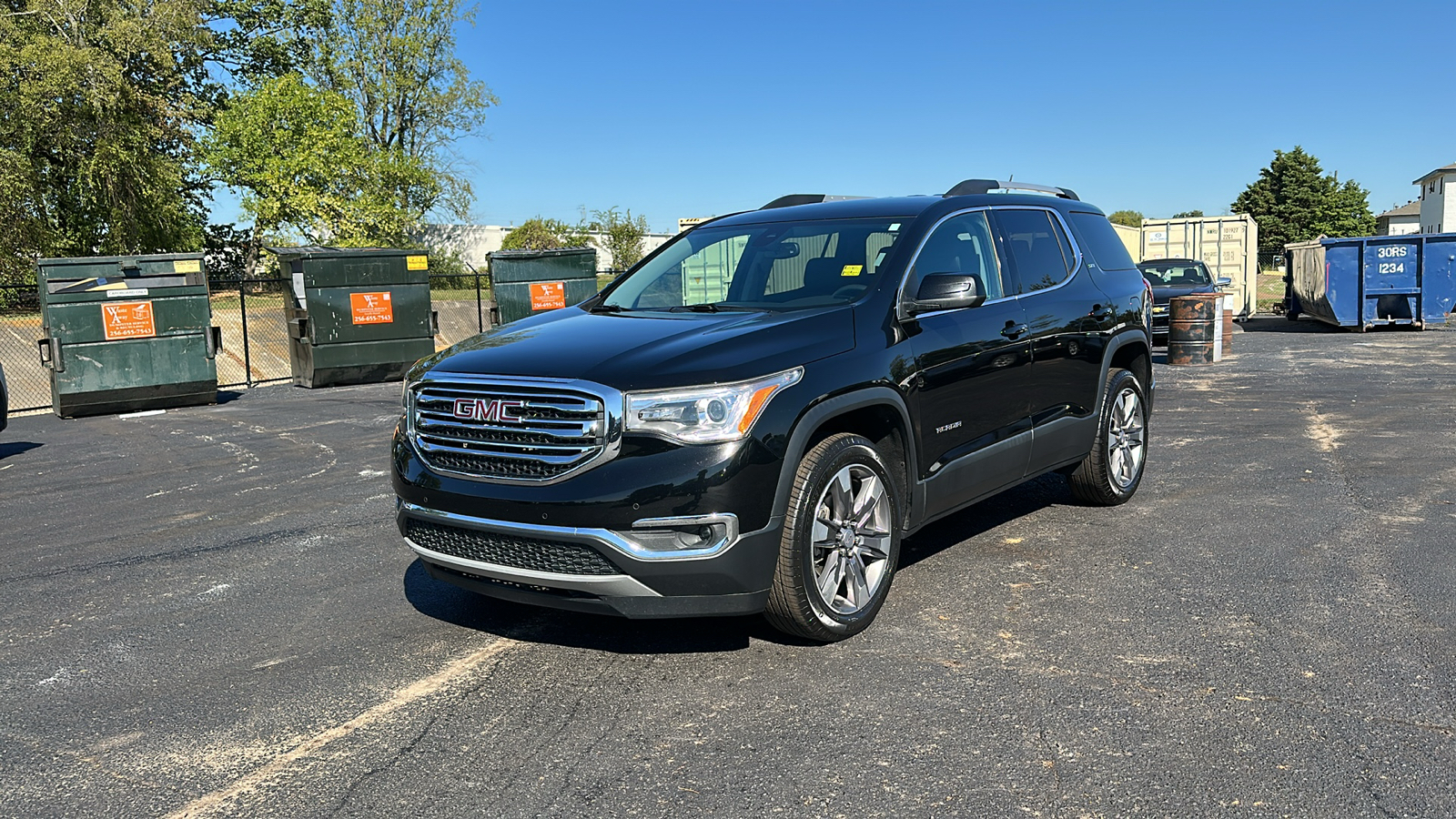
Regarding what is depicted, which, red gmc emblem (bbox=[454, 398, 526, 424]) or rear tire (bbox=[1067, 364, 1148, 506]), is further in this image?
rear tire (bbox=[1067, 364, 1148, 506])

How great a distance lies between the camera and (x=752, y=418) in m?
4.03

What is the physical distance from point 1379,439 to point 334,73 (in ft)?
151

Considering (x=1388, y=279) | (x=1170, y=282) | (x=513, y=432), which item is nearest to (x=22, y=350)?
(x=513, y=432)

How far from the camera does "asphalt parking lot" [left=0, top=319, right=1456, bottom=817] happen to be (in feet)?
10.8

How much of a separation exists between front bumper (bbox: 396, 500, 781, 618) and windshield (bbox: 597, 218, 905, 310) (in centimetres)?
130

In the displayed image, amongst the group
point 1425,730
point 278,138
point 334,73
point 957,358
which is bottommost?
point 1425,730

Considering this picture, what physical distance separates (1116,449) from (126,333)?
1220 cm

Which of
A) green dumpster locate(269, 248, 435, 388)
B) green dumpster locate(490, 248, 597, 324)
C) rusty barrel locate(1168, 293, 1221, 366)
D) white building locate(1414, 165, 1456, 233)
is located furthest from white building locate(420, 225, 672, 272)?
white building locate(1414, 165, 1456, 233)

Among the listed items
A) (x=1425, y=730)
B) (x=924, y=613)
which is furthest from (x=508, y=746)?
(x=1425, y=730)

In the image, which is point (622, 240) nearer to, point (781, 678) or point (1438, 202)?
point (781, 678)

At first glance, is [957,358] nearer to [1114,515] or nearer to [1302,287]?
[1114,515]

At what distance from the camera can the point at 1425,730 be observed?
3592 millimetres

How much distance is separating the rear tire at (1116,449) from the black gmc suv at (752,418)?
0.70m

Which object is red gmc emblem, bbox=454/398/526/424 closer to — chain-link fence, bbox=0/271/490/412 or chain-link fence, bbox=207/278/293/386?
chain-link fence, bbox=0/271/490/412
